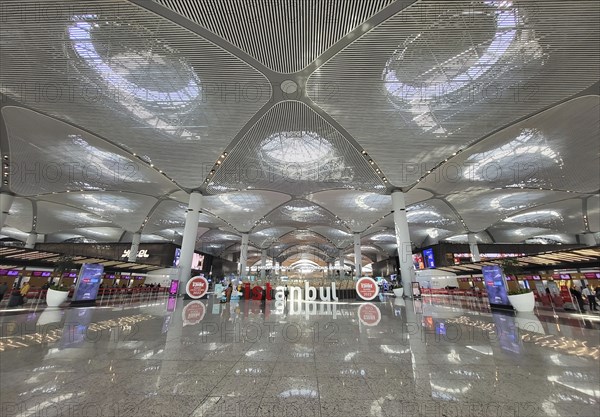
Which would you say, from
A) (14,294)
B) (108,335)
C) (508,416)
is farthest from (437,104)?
(14,294)

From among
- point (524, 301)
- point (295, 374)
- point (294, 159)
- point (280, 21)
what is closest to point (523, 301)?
point (524, 301)

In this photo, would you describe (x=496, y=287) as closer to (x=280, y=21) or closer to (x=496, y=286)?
(x=496, y=286)

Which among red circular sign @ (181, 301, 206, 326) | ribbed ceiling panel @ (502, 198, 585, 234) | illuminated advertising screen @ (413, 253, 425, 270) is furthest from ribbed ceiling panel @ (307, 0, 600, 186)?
illuminated advertising screen @ (413, 253, 425, 270)

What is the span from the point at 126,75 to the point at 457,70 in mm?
16087

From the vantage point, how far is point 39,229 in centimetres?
3503

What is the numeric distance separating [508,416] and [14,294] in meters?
19.6

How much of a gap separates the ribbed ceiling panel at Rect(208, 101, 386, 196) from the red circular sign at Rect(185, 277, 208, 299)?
29.8 feet

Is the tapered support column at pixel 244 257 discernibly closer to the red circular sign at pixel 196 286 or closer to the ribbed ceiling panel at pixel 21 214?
the red circular sign at pixel 196 286

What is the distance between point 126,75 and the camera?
12.7 meters

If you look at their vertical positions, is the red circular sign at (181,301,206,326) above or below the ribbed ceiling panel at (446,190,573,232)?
below

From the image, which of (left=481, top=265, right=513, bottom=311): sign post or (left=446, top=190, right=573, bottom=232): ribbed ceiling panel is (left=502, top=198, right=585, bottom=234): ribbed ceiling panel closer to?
(left=446, top=190, right=573, bottom=232): ribbed ceiling panel

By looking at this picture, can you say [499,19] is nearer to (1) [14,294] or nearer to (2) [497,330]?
(2) [497,330]

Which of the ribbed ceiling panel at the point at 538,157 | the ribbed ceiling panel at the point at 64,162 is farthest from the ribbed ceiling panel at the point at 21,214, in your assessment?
the ribbed ceiling panel at the point at 538,157

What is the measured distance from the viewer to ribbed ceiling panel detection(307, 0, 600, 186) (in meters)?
10.1
